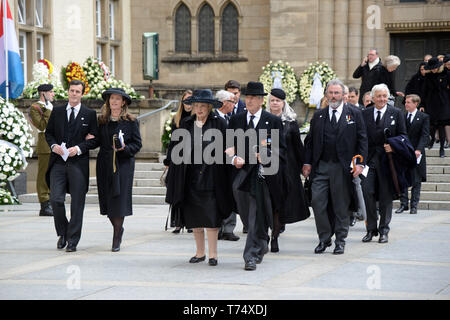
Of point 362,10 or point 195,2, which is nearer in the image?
point 362,10

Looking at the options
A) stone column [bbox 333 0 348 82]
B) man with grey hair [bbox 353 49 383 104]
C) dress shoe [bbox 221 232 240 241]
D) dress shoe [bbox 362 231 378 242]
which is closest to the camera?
dress shoe [bbox 362 231 378 242]

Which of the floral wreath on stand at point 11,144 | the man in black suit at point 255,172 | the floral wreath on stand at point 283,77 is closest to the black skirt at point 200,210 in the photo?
the man in black suit at point 255,172

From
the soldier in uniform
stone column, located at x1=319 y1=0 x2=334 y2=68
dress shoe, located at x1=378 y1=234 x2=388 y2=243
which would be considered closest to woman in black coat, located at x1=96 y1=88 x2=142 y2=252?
dress shoe, located at x1=378 y1=234 x2=388 y2=243

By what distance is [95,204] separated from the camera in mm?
15250

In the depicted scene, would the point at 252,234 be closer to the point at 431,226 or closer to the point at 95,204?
the point at 431,226

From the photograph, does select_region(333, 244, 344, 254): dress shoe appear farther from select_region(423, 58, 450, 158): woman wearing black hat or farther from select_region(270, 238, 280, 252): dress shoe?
select_region(423, 58, 450, 158): woman wearing black hat

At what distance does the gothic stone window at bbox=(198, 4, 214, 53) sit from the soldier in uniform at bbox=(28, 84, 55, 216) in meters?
11.8

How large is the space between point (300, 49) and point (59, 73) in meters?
6.82

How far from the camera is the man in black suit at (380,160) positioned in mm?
9914

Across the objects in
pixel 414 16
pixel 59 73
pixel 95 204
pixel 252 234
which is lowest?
pixel 95 204

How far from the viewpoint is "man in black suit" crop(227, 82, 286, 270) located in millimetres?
8234

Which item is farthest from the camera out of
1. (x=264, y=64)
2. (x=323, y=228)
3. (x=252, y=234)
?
(x=264, y=64)

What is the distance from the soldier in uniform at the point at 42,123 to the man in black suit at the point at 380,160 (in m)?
5.56

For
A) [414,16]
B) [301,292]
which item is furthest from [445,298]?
[414,16]
